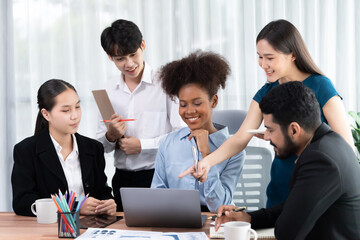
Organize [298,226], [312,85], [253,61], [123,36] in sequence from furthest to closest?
[253,61]
[123,36]
[312,85]
[298,226]

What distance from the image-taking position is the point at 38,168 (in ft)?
7.39

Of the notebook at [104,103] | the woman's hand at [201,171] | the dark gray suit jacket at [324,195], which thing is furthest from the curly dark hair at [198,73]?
the dark gray suit jacket at [324,195]

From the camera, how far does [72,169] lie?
2324 mm

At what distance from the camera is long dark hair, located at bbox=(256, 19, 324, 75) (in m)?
1.94

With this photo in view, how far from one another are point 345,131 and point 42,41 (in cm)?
290

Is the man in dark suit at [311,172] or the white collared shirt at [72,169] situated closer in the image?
the man in dark suit at [311,172]

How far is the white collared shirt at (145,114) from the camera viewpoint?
2.64 m

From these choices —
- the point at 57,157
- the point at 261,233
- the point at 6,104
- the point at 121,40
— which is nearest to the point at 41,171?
the point at 57,157

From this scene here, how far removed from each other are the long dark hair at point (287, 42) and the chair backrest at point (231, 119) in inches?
25.4

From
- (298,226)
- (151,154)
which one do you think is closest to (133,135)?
(151,154)

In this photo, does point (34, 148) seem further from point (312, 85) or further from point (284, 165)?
point (312, 85)

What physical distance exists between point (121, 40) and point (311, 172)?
140cm

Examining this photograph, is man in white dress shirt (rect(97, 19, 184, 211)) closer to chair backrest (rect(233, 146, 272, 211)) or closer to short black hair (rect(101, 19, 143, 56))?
short black hair (rect(101, 19, 143, 56))

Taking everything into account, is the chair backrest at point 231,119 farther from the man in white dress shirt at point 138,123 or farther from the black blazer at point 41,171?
the black blazer at point 41,171
